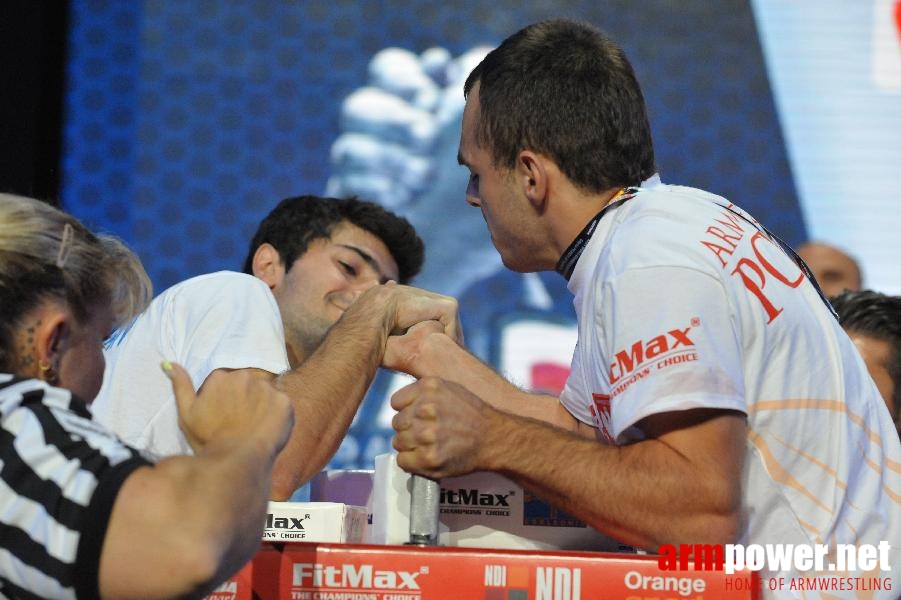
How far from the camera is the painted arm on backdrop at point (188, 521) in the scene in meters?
0.94

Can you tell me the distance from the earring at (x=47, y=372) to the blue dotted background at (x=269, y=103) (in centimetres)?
247

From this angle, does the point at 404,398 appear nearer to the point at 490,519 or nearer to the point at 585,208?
the point at 490,519

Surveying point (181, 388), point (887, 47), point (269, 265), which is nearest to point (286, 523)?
point (181, 388)

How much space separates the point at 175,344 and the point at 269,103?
68.6 inches

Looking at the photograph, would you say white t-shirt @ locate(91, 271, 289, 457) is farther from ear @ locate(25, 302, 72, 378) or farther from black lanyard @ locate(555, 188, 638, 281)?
ear @ locate(25, 302, 72, 378)

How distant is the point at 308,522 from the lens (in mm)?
1427

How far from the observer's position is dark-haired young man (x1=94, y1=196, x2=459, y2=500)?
5.87 feet

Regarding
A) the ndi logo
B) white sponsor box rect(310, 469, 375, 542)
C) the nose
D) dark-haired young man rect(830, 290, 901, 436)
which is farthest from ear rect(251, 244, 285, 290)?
the ndi logo

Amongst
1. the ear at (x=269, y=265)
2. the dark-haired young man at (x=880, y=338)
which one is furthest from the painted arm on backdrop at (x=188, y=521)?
the ear at (x=269, y=265)

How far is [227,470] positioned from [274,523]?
465 mm

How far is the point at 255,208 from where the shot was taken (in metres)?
3.67

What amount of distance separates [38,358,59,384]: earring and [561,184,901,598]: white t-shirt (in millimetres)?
654

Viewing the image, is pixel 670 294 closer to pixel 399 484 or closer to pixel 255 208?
pixel 399 484

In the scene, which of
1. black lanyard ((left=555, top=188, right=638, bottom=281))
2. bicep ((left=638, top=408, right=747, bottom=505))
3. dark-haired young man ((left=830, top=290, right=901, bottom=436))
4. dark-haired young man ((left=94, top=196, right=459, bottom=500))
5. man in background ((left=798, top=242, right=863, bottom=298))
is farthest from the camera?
man in background ((left=798, top=242, right=863, bottom=298))
